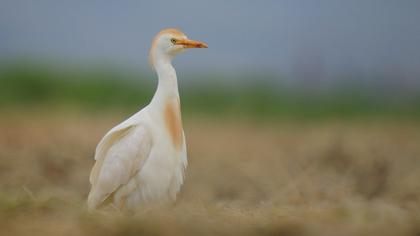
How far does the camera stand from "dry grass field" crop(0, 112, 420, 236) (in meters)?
3.88

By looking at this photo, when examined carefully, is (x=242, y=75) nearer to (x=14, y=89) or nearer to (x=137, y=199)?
(x=14, y=89)

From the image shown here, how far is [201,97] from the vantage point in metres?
18.6

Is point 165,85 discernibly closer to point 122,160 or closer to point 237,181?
point 122,160

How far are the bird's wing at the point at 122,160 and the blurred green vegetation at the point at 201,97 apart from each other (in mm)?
12119

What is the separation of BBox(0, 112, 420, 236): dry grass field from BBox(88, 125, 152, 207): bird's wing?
16 centimetres

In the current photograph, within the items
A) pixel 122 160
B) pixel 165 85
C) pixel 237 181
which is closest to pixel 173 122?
pixel 165 85

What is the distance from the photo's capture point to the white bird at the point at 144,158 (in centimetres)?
496

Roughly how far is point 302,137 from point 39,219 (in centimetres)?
888

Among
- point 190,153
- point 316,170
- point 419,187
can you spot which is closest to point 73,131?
point 190,153

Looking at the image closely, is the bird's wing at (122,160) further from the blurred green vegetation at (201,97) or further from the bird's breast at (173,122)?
the blurred green vegetation at (201,97)

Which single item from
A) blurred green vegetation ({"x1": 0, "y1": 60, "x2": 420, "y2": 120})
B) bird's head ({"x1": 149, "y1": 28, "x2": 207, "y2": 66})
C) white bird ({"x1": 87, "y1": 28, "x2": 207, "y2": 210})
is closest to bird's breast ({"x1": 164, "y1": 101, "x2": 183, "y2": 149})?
white bird ({"x1": 87, "y1": 28, "x2": 207, "y2": 210})

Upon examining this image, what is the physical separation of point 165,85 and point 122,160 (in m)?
0.61

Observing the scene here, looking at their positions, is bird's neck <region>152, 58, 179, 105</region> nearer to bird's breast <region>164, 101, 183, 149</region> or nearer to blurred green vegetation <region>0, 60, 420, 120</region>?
bird's breast <region>164, 101, 183, 149</region>

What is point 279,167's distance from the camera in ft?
29.0
